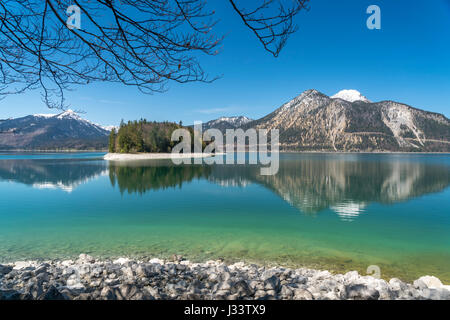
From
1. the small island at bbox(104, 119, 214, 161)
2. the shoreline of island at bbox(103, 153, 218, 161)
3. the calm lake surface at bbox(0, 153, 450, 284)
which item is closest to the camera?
the calm lake surface at bbox(0, 153, 450, 284)

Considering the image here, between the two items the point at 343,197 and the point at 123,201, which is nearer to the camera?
the point at 123,201

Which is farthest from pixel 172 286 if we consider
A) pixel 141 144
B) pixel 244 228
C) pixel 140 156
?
pixel 141 144

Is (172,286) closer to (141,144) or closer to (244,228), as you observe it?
(244,228)

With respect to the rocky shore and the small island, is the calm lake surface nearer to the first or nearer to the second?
the rocky shore

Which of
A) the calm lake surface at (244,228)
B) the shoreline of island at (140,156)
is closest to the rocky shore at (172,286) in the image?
the calm lake surface at (244,228)

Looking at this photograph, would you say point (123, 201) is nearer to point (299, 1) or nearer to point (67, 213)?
point (67, 213)

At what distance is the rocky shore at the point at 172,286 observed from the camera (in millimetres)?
3578

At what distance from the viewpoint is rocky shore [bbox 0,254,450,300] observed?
3.58 meters

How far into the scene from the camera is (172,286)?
4.07 meters

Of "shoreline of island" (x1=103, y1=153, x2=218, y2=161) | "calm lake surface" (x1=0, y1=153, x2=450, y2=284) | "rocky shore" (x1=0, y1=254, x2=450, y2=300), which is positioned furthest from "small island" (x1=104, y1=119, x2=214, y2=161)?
"rocky shore" (x1=0, y1=254, x2=450, y2=300)

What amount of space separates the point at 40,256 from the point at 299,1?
8.62 metres

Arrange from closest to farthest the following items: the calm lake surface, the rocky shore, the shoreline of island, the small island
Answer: the rocky shore → the calm lake surface → the shoreline of island → the small island
